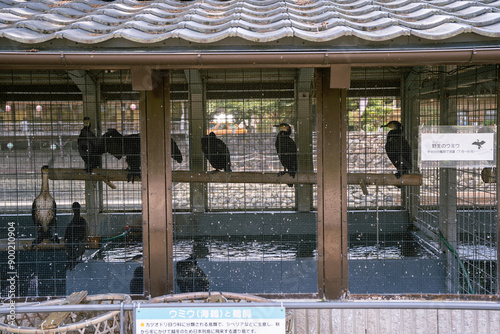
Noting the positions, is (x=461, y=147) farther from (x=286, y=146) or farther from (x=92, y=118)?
(x=92, y=118)

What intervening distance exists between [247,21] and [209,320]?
6.82 feet

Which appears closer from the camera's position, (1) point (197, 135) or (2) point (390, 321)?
(2) point (390, 321)

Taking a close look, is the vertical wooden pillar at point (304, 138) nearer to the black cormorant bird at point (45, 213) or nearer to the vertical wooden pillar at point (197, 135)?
the vertical wooden pillar at point (197, 135)

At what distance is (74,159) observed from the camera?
8.20m

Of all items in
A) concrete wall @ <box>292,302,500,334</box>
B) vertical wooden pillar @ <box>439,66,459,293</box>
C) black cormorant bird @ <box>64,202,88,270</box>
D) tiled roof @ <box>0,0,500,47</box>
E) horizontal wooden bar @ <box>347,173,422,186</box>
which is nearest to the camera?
tiled roof @ <box>0,0,500,47</box>

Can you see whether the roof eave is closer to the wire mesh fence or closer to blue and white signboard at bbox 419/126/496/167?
blue and white signboard at bbox 419/126/496/167

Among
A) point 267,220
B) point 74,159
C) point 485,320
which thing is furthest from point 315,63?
point 74,159

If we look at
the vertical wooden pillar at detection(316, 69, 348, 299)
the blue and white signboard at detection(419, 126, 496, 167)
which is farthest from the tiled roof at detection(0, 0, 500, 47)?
the blue and white signboard at detection(419, 126, 496, 167)

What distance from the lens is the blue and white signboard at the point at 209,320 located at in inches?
91.0

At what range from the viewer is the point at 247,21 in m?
3.23

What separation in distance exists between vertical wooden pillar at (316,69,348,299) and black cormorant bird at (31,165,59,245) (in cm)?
328

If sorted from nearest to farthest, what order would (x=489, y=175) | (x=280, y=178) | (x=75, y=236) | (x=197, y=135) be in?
(x=489, y=175) < (x=280, y=178) < (x=75, y=236) < (x=197, y=135)

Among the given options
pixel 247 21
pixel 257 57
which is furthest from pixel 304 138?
pixel 257 57

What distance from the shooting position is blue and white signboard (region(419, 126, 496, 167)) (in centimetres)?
333
